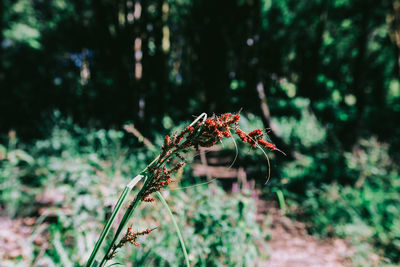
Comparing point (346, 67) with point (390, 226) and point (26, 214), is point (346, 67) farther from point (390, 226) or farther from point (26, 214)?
point (26, 214)

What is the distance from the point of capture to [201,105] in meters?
5.12

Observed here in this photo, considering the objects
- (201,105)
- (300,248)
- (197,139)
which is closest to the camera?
(197,139)

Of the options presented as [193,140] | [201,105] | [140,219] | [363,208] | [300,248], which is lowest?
[193,140]

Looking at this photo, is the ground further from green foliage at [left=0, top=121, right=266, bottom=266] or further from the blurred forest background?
green foliage at [left=0, top=121, right=266, bottom=266]

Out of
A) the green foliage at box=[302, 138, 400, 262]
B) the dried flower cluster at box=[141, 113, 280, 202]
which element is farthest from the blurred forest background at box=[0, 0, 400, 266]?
the dried flower cluster at box=[141, 113, 280, 202]

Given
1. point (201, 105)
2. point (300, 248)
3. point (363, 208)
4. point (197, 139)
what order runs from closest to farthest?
point (197, 139) < point (300, 248) < point (363, 208) < point (201, 105)

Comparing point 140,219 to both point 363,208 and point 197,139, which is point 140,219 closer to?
point 197,139

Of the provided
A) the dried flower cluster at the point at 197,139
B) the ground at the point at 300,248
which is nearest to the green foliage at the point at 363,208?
the ground at the point at 300,248

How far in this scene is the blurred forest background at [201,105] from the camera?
225 cm

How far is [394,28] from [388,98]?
Answer: 354 cm

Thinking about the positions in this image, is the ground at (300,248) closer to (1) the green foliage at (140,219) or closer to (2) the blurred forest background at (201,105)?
(2) the blurred forest background at (201,105)

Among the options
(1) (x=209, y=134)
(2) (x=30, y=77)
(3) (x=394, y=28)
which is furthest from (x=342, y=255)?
(2) (x=30, y=77)

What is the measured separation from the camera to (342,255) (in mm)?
2404

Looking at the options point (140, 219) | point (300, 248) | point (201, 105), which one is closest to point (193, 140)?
point (140, 219)
